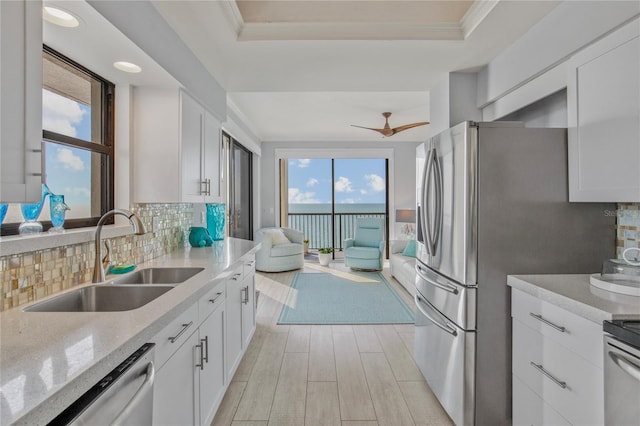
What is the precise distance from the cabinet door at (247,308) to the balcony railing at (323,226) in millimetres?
4858

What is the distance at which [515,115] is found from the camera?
8.13ft

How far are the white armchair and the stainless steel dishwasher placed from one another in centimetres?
456

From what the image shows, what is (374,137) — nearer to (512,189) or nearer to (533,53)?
(533,53)

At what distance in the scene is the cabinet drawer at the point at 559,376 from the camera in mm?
1175

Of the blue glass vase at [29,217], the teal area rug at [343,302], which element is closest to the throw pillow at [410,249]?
the teal area rug at [343,302]

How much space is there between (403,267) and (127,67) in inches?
164

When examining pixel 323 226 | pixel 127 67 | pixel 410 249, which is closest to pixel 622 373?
pixel 127 67

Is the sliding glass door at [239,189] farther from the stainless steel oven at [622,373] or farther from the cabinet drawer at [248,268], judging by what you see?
the stainless steel oven at [622,373]

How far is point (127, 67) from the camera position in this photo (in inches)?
71.5

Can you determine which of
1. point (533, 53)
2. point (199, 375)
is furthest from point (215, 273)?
point (533, 53)

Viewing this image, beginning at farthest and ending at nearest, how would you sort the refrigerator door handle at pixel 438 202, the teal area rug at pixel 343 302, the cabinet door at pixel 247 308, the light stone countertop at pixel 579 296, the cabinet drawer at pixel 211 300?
the teal area rug at pixel 343 302 < the cabinet door at pixel 247 308 < the refrigerator door handle at pixel 438 202 < the cabinet drawer at pixel 211 300 < the light stone countertop at pixel 579 296

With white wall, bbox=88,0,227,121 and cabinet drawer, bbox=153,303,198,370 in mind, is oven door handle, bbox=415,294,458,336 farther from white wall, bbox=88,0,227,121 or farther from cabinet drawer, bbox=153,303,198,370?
white wall, bbox=88,0,227,121

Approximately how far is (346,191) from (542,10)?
5.81m

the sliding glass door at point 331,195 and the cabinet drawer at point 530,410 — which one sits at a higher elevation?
the sliding glass door at point 331,195
